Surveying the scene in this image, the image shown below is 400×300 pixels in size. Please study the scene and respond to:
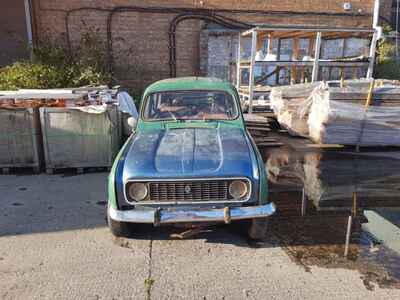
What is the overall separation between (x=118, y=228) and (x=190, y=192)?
906 mm

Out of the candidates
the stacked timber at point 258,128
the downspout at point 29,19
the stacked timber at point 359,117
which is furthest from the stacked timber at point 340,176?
the downspout at point 29,19

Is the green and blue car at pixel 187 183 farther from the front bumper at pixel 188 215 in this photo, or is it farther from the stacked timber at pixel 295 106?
the stacked timber at pixel 295 106

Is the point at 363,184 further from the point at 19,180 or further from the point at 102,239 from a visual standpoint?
the point at 19,180

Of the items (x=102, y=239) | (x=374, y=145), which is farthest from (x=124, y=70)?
(x=102, y=239)

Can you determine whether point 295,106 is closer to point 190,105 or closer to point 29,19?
point 190,105

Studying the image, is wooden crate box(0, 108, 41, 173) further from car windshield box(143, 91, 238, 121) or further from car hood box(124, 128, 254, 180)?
car hood box(124, 128, 254, 180)

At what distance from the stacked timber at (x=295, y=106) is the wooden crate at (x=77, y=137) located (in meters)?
4.28

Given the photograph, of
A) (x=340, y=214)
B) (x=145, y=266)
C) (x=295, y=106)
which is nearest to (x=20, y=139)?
(x=145, y=266)

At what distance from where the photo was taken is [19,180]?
18.7 ft

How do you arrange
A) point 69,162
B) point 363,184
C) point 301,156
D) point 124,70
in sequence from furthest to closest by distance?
point 124,70, point 301,156, point 69,162, point 363,184

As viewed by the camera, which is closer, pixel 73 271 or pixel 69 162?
pixel 73 271

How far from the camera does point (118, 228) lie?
3.62 metres

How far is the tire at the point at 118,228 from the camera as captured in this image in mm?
3582

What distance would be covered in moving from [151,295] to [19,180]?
3.87 m
